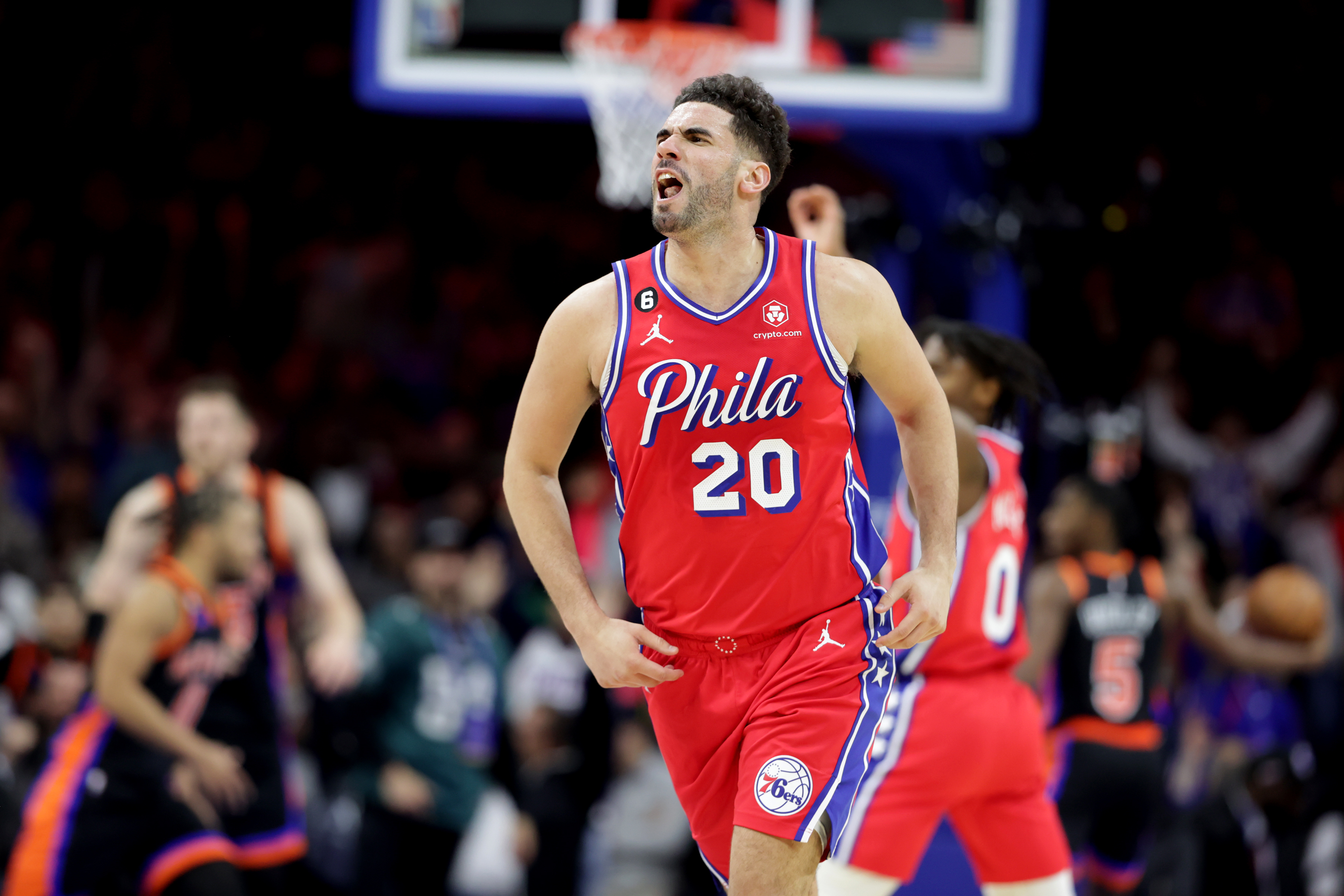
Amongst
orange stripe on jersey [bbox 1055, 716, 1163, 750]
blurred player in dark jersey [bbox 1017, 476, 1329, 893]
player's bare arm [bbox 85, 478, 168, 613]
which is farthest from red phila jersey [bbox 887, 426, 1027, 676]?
player's bare arm [bbox 85, 478, 168, 613]

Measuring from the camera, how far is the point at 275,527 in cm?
606

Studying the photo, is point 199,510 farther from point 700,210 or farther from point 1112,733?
point 1112,733

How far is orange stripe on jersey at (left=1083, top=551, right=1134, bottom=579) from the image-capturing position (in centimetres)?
675

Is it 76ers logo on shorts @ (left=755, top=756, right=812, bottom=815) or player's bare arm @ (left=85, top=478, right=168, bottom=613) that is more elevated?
76ers logo on shorts @ (left=755, top=756, right=812, bottom=815)

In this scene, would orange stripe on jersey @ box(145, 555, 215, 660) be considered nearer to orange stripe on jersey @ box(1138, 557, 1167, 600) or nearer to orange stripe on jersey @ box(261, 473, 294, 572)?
orange stripe on jersey @ box(261, 473, 294, 572)

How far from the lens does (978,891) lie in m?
5.28

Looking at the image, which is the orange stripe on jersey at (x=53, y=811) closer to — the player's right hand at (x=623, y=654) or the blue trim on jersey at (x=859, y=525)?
the player's right hand at (x=623, y=654)

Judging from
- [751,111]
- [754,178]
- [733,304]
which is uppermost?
[751,111]

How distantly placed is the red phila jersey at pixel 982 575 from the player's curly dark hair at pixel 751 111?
145 cm

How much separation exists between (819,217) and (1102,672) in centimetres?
346

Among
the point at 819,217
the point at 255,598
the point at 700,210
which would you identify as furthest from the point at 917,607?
the point at 255,598

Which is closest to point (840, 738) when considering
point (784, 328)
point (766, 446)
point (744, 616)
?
point (744, 616)

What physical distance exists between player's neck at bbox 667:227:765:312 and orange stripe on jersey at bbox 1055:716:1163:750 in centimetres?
433

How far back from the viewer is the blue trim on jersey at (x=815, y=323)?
10.8 ft
